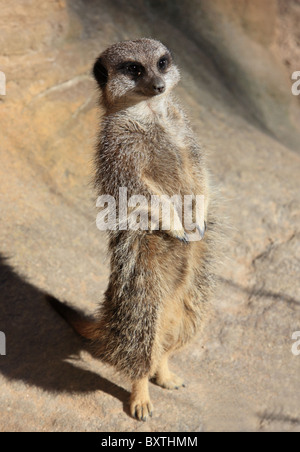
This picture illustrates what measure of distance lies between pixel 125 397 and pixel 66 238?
1.04m

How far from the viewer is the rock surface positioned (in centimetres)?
224

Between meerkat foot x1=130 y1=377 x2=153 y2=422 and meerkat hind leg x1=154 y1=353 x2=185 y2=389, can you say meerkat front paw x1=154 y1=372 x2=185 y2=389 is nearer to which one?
meerkat hind leg x1=154 y1=353 x2=185 y2=389

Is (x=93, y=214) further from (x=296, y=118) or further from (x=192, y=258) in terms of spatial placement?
(x=296, y=118)

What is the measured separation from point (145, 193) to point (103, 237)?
4.03ft

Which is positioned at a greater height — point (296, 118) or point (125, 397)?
point (296, 118)

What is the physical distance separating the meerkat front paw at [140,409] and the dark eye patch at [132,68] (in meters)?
1.37

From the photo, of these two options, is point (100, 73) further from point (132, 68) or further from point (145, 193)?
point (145, 193)

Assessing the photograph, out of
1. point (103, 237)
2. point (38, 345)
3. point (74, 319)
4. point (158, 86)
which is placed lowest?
point (38, 345)

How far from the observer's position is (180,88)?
388 centimetres

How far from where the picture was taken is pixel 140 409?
2.19 metres

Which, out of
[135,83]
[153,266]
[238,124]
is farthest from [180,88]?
[153,266]

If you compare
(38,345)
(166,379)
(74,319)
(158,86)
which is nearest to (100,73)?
(158,86)

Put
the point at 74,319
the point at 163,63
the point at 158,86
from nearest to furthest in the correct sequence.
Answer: the point at 158,86, the point at 163,63, the point at 74,319

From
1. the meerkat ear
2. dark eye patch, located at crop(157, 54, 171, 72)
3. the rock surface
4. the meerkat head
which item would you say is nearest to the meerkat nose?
the meerkat head
